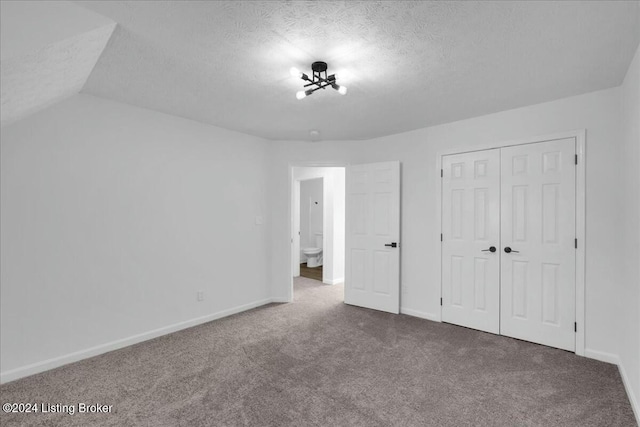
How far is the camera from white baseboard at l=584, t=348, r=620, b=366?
272cm

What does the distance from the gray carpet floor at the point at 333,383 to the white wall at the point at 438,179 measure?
560 mm

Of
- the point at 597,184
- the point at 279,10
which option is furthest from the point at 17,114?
the point at 597,184

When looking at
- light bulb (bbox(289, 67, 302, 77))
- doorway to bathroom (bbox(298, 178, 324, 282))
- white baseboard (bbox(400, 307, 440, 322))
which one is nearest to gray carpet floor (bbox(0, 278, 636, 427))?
white baseboard (bbox(400, 307, 440, 322))

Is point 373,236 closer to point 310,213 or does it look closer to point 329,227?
point 329,227

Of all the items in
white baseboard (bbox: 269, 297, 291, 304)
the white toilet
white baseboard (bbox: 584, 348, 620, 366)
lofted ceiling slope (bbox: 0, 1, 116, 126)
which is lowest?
white baseboard (bbox: 269, 297, 291, 304)

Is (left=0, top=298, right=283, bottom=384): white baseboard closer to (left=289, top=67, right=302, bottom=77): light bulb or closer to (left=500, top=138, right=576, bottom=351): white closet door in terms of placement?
(left=289, top=67, right=302, bottom=77): light bulb

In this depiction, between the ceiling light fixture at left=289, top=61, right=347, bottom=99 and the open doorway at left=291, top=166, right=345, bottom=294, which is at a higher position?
the ceiling light fixture at left=289, top=61, right=347, bottom=99

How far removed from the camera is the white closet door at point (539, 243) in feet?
9.83

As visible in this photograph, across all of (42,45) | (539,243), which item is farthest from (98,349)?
(539,243)

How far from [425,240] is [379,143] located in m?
1.49

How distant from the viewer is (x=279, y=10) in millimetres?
1702

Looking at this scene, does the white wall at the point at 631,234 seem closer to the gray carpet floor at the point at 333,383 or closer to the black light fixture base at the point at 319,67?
the gray carpet floor at the point at 333,383

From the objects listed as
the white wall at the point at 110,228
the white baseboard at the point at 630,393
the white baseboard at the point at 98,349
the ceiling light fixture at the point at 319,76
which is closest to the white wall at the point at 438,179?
the white baseboard at the point at 630,393

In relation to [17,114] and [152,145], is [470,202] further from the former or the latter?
[17,114]
